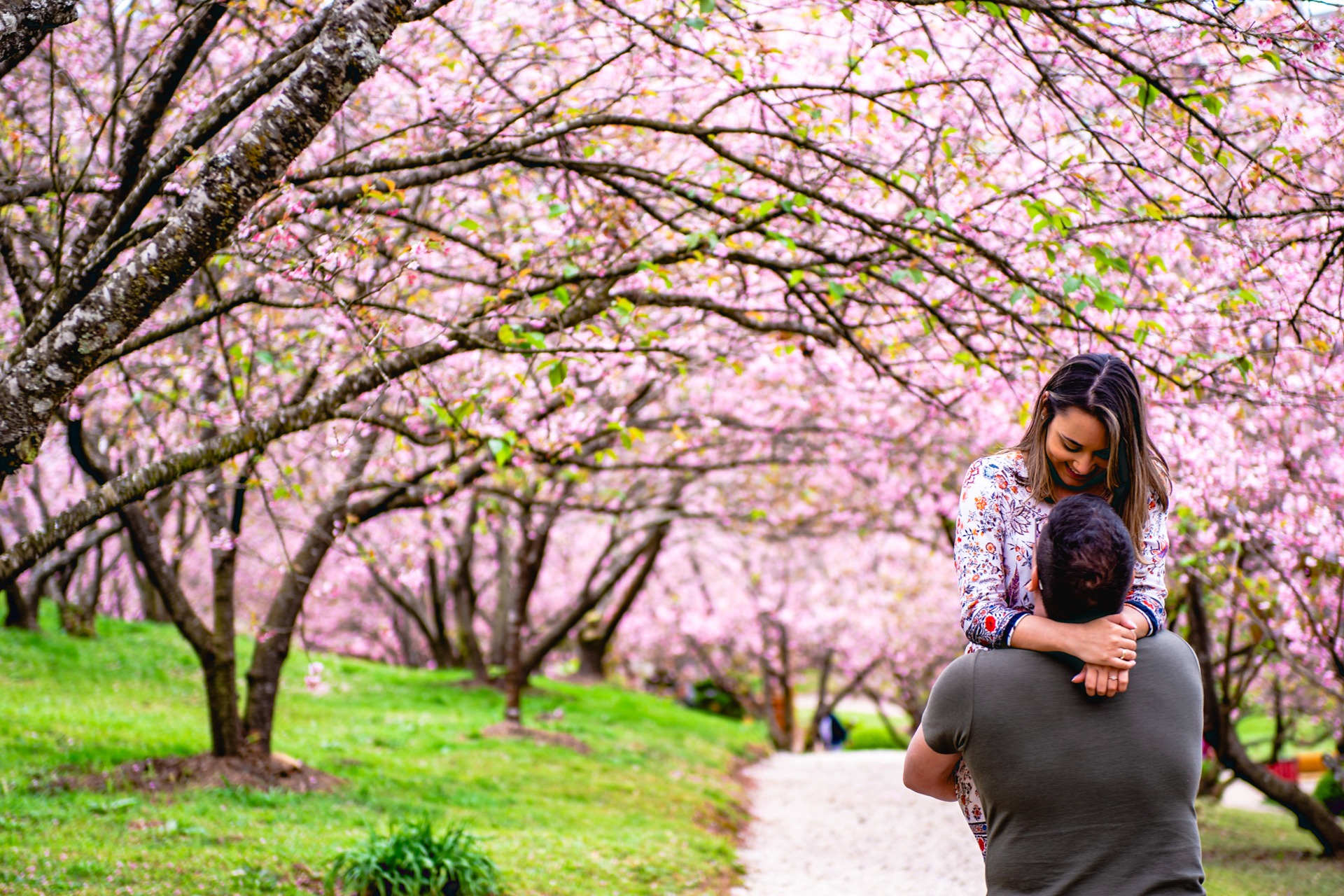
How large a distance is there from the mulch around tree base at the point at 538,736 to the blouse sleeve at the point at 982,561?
988 centimetres

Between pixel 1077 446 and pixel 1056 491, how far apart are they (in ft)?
0.52

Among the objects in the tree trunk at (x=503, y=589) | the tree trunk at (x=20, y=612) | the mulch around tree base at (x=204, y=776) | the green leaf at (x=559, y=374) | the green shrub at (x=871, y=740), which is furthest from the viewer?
the green shrub at (x=871, y=740)

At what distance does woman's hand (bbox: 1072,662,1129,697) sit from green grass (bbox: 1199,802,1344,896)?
467 centimetres

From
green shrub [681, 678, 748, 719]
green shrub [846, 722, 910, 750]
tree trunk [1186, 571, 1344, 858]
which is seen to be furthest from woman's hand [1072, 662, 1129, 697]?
green shrub [846, 722, 910, 750]

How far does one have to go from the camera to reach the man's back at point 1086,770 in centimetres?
197

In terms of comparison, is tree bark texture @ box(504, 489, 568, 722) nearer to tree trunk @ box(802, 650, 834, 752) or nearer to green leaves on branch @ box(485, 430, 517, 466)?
green leaves on branch @ box(485, 430, 517, 466)

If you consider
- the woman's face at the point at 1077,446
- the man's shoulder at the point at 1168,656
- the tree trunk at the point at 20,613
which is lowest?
the tree trunk at the point at 20,613

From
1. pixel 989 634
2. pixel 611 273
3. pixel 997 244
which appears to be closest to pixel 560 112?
pixel 611 273

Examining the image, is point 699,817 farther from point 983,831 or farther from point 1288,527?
point 983,831

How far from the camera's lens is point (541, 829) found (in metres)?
7.75

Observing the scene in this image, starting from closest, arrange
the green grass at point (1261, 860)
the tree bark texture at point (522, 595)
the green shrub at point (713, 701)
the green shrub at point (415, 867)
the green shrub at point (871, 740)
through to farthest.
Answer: the green shrub at point (415, 867) < the green grass at point (1261, 860) < the tree bark texture at point (522, 595) < the green shrub at point (713, 701) < the green shrub at point (871, 740)

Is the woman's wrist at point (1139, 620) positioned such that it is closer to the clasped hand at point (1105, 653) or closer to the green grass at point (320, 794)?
the clasped hand at point (1105, 653)

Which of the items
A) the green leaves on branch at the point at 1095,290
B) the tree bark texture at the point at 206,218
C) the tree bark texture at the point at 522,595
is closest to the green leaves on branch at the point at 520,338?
the tree bark texture at the point at 206,218

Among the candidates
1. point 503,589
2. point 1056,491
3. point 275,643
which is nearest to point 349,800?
point 275,643
